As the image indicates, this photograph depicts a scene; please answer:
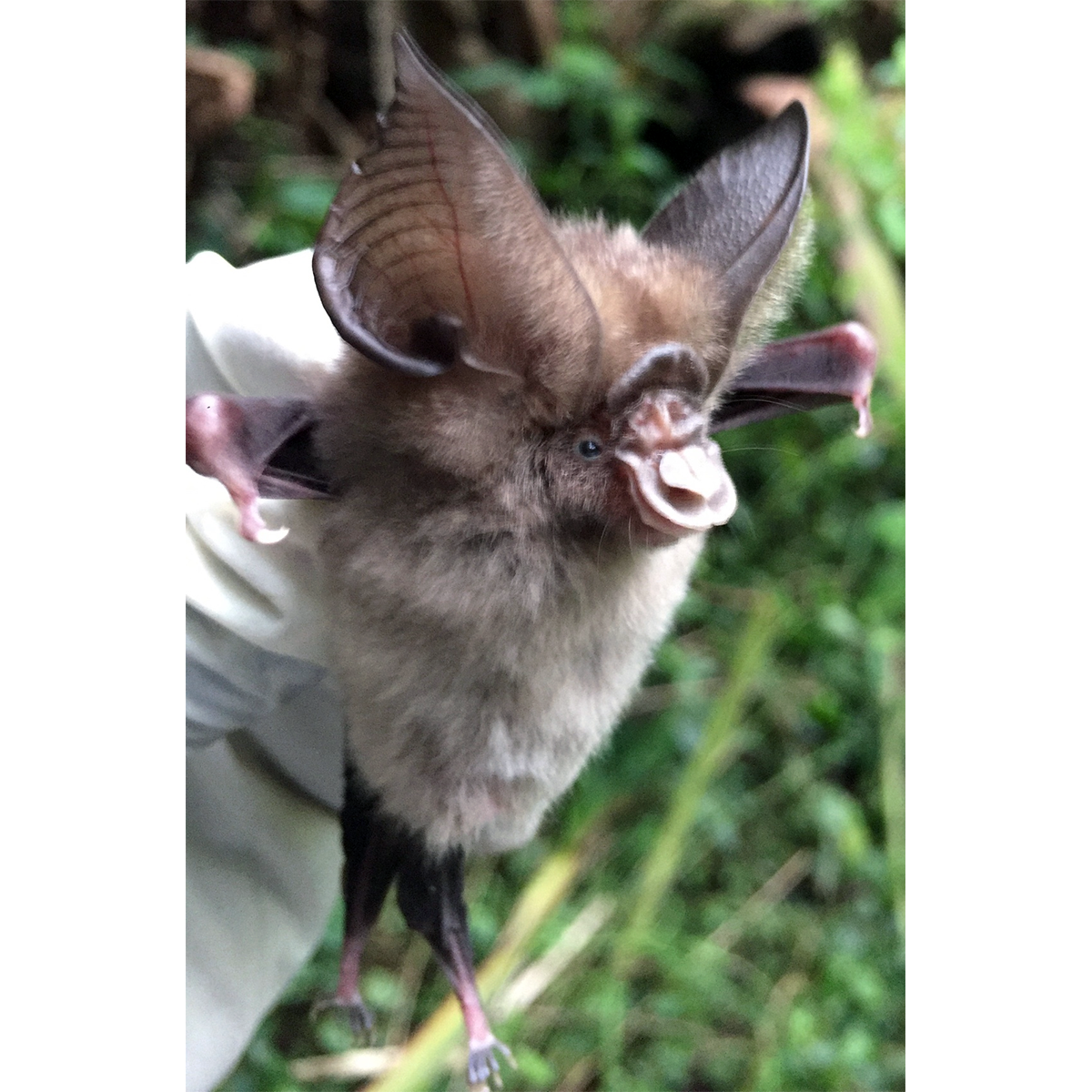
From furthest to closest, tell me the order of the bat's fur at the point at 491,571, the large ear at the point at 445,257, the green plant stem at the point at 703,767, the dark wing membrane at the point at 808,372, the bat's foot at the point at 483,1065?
the green plant stem at the point at 703,767, the bat's foot at the point at 483,1065, the dark wing membrane at the point at 808,372, the bat's fur at the point at 491,571, the large ear at the point at 445,257

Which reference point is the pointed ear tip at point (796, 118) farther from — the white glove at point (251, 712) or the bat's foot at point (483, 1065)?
the bat's foot at point (483, 1065)

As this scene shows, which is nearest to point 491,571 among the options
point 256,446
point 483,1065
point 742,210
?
point 256,446

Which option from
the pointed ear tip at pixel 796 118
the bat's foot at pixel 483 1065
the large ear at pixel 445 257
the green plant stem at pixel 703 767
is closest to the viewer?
the large ear at pixel 445 257

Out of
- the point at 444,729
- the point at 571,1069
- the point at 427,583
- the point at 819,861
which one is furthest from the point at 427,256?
the point at 819,861

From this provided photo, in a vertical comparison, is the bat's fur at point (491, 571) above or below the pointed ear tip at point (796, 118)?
below

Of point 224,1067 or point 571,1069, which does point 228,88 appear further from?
point 571,1069

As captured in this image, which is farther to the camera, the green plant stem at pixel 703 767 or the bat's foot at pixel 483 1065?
the green plant stem at pixel 703 767

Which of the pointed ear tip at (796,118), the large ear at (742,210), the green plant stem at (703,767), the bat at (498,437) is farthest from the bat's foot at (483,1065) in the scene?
the pointed ear tip at (796,118)
